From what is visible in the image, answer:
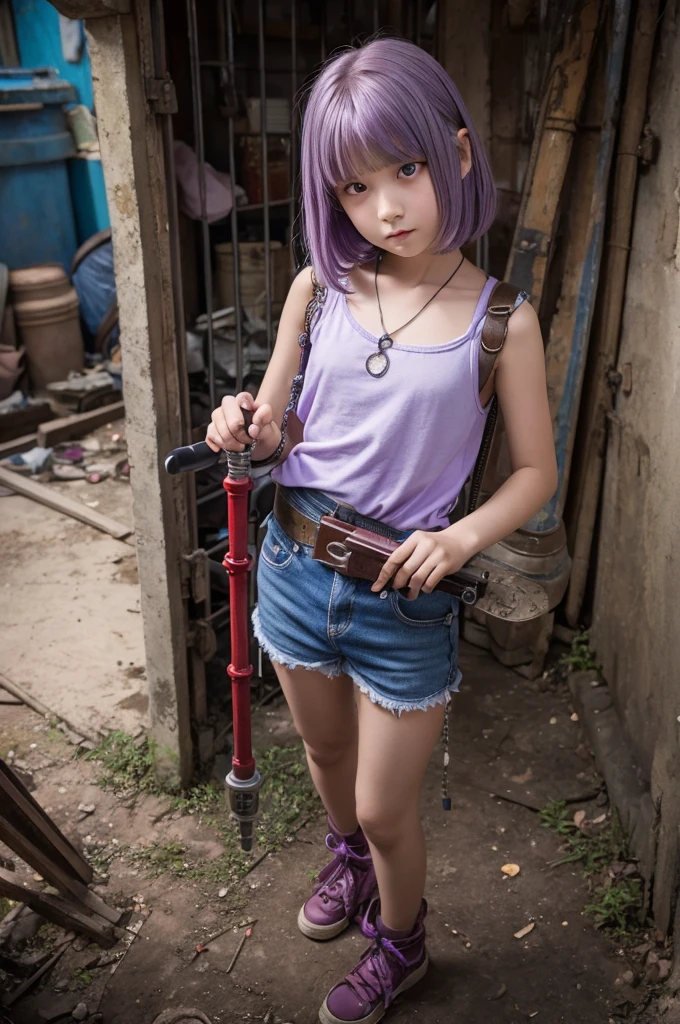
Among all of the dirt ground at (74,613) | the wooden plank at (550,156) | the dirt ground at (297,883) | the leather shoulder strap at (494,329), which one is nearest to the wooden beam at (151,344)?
the dirt ground at (297,883)

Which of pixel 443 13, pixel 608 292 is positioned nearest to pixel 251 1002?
pixel 608 292

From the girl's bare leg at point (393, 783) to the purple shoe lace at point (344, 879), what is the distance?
37cm

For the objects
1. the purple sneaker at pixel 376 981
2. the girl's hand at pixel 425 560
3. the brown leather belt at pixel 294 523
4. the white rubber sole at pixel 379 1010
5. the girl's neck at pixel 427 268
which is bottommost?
the white rubber sole at pixel 379 1010

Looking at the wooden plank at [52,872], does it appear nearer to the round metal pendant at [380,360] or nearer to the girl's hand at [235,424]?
the girl's hand at [235,424]

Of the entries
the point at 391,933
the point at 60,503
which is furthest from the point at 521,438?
the point at 60,503

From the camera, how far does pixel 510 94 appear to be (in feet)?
11.3

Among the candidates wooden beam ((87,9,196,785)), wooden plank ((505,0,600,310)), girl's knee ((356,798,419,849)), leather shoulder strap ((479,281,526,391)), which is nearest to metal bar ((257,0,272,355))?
wooden beam ((87,9,196,785))

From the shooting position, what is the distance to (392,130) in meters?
1.72

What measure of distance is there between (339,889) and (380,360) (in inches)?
64.7

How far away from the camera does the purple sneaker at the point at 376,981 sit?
2.42 metres

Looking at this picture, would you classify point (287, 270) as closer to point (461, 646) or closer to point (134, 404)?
point (134, 404)

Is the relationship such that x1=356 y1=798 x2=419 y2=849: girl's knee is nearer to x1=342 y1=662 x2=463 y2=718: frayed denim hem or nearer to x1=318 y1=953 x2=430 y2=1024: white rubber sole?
x1=342 y1=662 x2=463 y2=718: frayed denim hem

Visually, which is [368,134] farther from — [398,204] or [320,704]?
[320,704]

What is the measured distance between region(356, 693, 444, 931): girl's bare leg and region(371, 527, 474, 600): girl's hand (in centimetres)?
41
